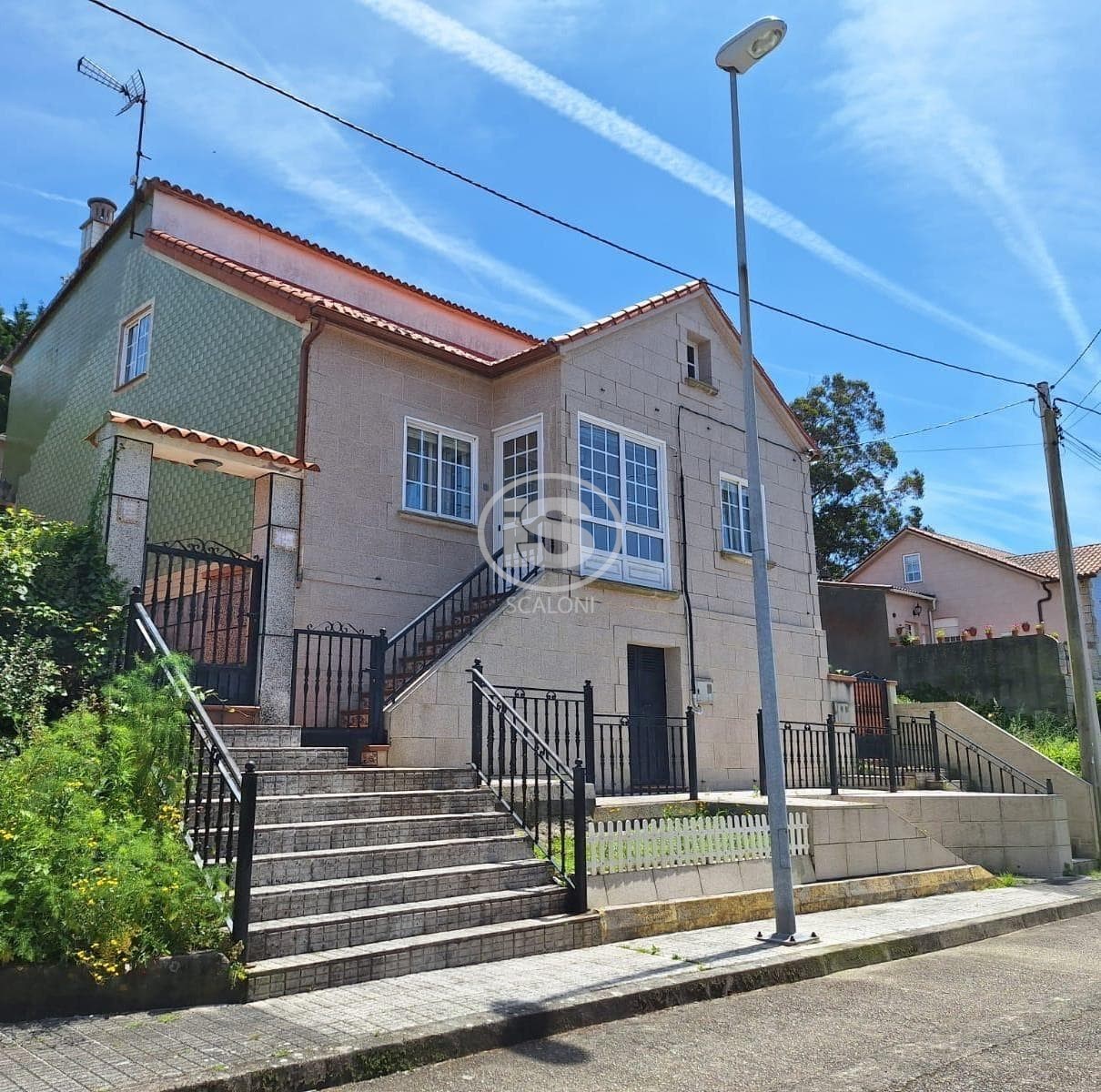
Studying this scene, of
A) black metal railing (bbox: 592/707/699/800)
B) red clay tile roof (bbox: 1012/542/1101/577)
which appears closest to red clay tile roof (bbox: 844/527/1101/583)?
red clay tile roof (bbox: 1012/542/1101/577)

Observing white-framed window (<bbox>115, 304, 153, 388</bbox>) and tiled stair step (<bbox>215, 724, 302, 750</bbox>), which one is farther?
white-framed window (<bbox>115, 304, 153, 388</bbox>)

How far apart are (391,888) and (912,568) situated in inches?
1256

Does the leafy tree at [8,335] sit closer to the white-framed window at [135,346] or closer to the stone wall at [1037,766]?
the white-framed window at [135,346]

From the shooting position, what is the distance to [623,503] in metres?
14.5

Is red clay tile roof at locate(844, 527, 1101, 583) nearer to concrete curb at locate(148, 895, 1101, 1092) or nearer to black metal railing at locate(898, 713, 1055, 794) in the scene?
black metal railing at locate(898, 713, 1055, 794)

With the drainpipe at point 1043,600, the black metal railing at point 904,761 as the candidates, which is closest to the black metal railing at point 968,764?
the black metal railing at point 904,761

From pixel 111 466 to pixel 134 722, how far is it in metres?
3.06

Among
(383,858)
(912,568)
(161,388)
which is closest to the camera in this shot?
(383,858)

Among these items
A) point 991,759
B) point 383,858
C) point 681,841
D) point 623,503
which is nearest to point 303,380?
point 623,503

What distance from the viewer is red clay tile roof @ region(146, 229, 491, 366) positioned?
41.8ft

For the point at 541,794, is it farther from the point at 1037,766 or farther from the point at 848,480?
the point at 848,480

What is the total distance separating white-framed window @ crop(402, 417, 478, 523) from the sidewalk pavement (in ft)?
23.4

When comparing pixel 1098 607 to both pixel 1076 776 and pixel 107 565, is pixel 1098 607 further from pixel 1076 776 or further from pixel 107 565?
pixel 107 565

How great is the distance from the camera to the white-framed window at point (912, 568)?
35500 millimetres
